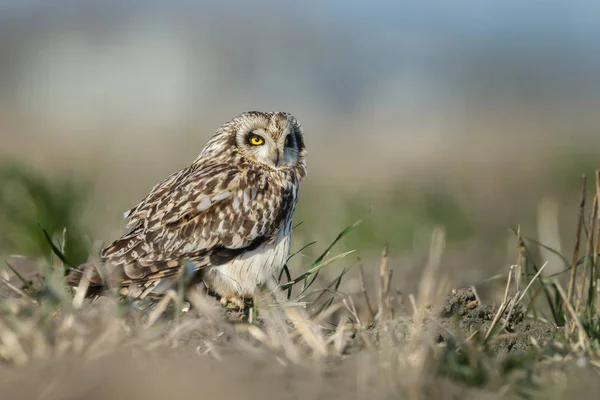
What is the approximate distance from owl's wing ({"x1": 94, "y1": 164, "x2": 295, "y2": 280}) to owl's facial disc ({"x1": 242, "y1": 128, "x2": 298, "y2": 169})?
178mm

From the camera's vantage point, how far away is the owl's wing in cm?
575

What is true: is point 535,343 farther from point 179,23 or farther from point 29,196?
point 179,23

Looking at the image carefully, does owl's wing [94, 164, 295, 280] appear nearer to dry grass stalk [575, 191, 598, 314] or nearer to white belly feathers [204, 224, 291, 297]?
white belly feathers [204, 224, 291, 297]

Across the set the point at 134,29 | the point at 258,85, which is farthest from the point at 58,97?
the point at 134,29

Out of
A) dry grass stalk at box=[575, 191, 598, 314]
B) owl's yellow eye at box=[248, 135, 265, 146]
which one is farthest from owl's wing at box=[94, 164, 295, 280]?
dry grass stalk at box=[575, 191, 598, 314]

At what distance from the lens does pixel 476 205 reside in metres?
12.8

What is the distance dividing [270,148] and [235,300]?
1.13 m

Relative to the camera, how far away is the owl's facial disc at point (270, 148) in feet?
21.1

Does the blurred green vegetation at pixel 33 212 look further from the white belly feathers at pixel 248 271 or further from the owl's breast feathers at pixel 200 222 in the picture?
the white belly feathers at pixel 248 271

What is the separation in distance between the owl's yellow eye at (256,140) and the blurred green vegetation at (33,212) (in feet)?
4.73

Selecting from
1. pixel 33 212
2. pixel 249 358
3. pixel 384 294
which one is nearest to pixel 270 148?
pixel 384 294

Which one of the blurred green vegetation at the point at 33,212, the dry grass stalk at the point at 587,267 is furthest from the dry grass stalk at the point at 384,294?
the blurred green vegetation at the point at 33,212

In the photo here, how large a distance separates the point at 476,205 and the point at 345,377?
9.45 meters

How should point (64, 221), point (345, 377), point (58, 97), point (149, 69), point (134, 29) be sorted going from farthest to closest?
point (134, 29) < point (149, 69) < point (58, 97) < point (64, 221) < point (345, 377)
